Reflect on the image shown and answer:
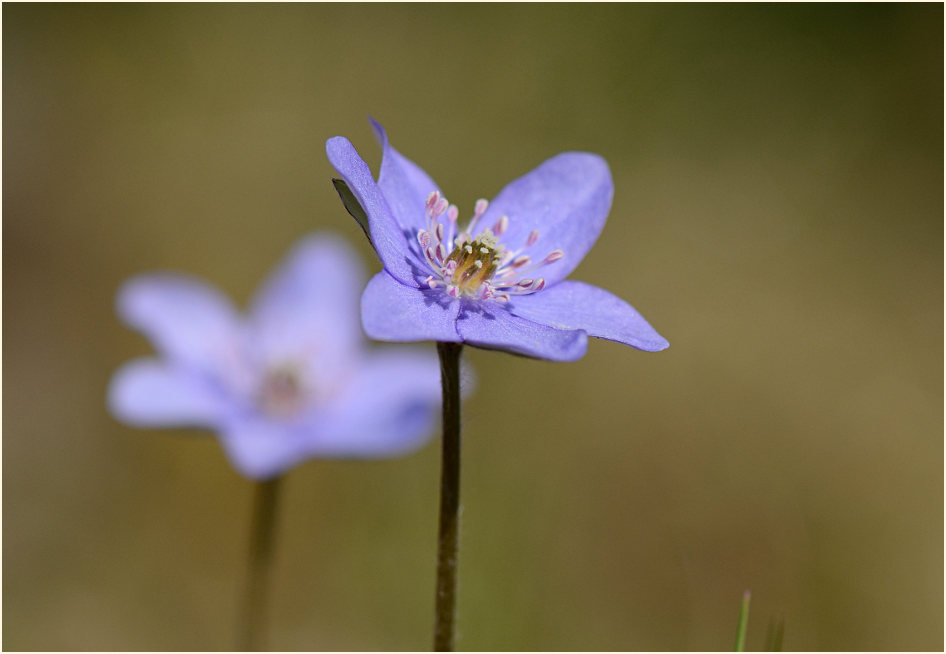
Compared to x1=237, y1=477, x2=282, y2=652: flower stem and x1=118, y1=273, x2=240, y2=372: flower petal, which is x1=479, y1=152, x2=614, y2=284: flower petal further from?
x1=118, y1=273, x2=240, y2=372: flower petal

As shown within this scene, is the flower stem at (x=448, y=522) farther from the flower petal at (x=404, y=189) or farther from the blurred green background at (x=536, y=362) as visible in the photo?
the blurred green background at (x=536, y=362)

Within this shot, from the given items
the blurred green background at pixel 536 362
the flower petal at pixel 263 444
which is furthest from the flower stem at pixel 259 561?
the blurred green background at pixel 536 362

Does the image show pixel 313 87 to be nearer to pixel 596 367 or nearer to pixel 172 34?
pixel 172 34

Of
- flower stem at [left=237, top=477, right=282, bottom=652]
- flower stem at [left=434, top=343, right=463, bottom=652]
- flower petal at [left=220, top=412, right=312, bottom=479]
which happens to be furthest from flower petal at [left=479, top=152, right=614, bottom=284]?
flower stem at [left=237, top=477, right=282, bottom=652]

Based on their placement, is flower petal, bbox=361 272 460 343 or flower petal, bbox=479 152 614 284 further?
flower petal, bbox=479 152 614 284

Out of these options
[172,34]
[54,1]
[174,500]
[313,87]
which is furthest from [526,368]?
[54,1]

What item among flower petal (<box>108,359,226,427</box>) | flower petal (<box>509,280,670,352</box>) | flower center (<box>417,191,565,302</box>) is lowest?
flower petal (<box>108,359,226,427</box>)
